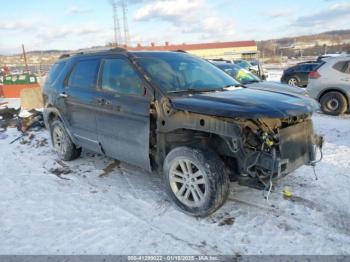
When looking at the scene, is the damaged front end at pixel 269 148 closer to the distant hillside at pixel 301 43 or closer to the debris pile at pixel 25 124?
the debris pile at pixel 25 124

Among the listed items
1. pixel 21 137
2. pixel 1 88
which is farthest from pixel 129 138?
pixel 1 88

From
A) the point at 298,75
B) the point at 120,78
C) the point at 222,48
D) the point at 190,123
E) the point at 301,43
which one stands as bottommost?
the point at 298,75

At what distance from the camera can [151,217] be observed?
3963mm

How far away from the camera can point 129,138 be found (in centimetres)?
439

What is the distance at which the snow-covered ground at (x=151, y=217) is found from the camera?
3.37 meters

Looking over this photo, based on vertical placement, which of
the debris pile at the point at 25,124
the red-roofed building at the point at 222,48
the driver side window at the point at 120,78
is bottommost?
the debris pile at the point at 25,124

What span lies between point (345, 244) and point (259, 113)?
1493 millimetres

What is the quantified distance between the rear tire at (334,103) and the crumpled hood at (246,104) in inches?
257

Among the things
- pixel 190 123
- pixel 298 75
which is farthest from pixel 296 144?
pixel 298 75

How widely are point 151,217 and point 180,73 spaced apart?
188cm

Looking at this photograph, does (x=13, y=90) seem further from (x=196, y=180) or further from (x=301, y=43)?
(x=301, y=43)

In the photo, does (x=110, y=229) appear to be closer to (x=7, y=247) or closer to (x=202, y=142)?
(x=7, y=247)

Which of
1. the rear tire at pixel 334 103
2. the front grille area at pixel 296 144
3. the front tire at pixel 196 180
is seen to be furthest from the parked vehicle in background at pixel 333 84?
the front tire at pixel 196 180

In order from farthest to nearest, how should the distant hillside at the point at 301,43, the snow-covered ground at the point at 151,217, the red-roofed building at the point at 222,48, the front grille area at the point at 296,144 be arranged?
the distant hillside at the point at 301,43, the red-roofed building at the point at 222,48, the front grille area at the point at 296,144, the snow-covered ground at the point at 151,217
